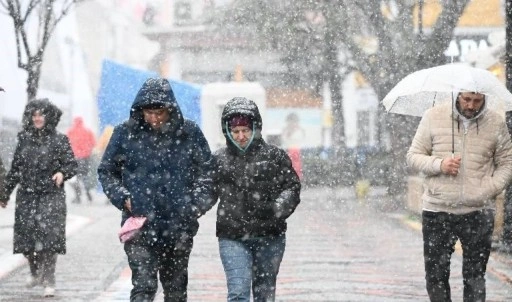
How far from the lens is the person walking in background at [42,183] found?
8.75 m

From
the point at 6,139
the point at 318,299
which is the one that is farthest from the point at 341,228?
the point at 6,139

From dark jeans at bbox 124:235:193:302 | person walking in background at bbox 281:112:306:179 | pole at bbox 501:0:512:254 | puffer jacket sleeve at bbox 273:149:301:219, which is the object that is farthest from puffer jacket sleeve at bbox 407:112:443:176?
person walking in background at bbox 281:112:306:179

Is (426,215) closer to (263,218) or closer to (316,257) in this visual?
(263,218)

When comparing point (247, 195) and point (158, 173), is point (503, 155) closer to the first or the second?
point (247, 195)

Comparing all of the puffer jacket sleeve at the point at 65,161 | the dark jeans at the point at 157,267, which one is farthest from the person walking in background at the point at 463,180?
the puffer jacket sleeve at the point at 65,161

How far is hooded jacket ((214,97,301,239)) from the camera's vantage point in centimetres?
593

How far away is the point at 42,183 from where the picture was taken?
28.9 feet

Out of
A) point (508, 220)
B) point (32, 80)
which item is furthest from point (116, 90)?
point (508, 220)

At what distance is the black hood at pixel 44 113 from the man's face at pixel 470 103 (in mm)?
3589

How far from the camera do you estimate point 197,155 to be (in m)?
6.09

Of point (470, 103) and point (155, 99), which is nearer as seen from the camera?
point (155, 99)

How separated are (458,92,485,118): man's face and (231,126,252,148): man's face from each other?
142 cm

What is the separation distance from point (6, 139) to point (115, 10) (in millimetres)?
54111

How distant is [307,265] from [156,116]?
16.5 ft
